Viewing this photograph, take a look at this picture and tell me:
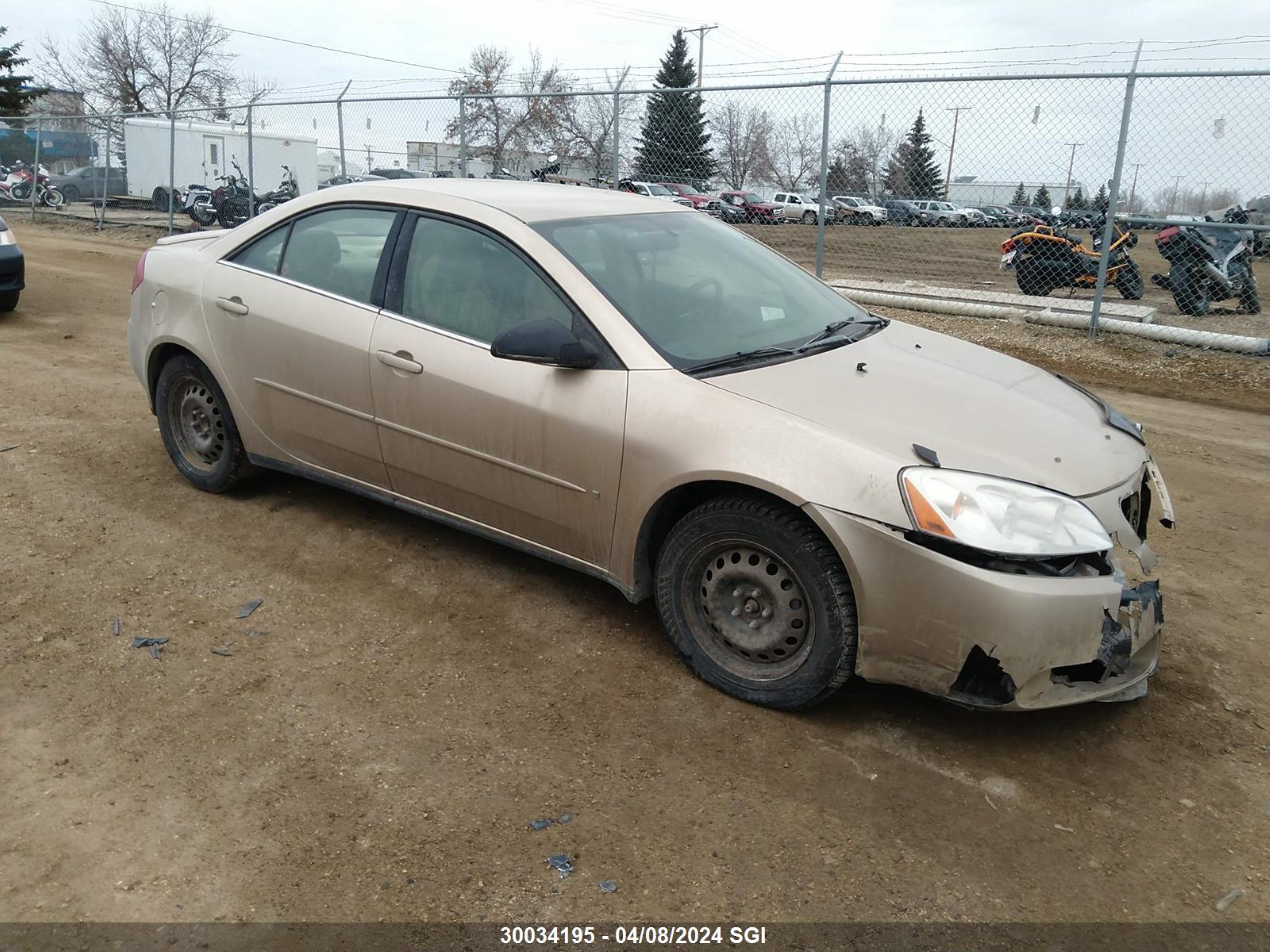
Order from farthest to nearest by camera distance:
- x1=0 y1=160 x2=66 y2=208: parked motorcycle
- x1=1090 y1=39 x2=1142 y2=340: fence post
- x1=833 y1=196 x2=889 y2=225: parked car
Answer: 1. x1=0 y1=160 x2=66 y2=208: parked motorcycle
2. x1=833 y1=196 x2=889 y2=225: parked car
3. x1=1090 y1=39 x2=1142 y2=340: fence post

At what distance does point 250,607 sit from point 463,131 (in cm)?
1021

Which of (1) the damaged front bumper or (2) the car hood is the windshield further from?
(1) the damaged front bumper

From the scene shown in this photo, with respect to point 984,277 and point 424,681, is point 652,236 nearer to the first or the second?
point 424,681

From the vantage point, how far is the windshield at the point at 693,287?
12.0ft

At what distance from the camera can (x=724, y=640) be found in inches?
134

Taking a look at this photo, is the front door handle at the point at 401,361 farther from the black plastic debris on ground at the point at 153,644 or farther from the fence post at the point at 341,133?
the fence post at the point at 341,133

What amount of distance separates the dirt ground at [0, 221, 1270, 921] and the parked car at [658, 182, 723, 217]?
892cm

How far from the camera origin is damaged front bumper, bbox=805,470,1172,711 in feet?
9.30

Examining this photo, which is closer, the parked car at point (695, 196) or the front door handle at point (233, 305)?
the front door handle at point (233, 305)

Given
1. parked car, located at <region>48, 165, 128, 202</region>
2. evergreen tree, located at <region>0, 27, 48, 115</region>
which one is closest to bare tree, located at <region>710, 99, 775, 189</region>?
parked car, located at <region>48, 165, 128, 202</region>

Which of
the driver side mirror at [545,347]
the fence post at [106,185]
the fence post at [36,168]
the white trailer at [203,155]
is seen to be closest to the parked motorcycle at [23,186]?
the white trailer at [203,155]

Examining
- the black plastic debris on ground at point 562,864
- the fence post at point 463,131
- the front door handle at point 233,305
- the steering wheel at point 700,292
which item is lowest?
the black plastic debris on ground at point 562,864

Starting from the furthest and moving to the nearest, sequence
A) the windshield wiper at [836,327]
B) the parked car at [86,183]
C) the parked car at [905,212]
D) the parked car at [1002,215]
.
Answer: the parked car at [86,183] → the parked car at [1002,215] → the parked car at [905,212] → the windshield wiper at [836,327]

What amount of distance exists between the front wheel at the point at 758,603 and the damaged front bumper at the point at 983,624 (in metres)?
0.09
